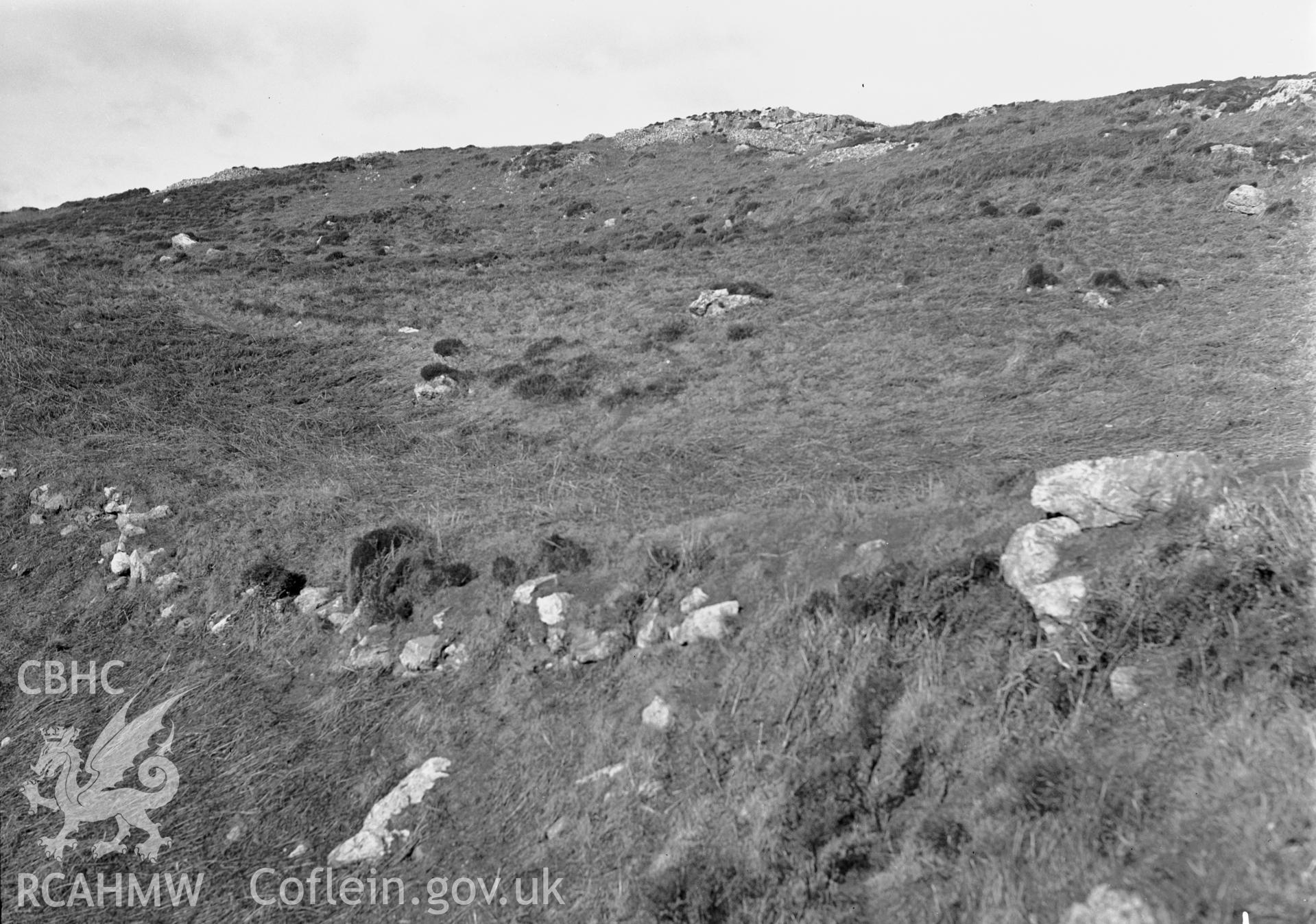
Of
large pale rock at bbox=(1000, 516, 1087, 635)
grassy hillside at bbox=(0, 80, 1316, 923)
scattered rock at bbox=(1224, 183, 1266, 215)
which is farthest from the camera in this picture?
scattered rock at bbox=(1224, 183, 1266, 215)

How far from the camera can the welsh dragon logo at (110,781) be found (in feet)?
27.2

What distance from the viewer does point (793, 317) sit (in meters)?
23.4

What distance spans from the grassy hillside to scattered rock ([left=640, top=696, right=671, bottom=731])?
12 centimetres

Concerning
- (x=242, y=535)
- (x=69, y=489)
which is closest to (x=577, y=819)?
(x=242, y=535)

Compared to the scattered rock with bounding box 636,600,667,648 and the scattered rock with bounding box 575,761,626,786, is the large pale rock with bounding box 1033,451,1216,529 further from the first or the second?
the scattered rock with bounding box 575,761,626,786

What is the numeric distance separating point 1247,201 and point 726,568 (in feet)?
94.4

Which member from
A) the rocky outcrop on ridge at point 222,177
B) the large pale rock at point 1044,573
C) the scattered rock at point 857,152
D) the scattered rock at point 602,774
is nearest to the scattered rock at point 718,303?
the large pale rock at point 1044,573

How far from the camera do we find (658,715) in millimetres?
7988

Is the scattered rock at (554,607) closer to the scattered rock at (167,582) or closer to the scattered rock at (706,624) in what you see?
the scattered rock at (706,624)

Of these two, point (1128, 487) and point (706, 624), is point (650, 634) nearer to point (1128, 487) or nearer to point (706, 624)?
point (706, 624)

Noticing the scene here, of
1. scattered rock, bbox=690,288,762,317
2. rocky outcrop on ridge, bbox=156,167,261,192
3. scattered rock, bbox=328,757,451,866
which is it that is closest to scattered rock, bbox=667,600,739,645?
scattered rock, bbox=328,757,451,866

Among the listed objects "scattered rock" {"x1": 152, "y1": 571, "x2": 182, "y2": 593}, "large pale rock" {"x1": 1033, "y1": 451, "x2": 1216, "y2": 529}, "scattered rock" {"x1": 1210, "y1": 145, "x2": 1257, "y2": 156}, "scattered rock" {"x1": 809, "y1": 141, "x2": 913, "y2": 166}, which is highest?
"scattered rock" {"x1": 809, "y1": 141, "x2": 913, "y2": 166}

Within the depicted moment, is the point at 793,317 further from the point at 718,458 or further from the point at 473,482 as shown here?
the point at 473,482

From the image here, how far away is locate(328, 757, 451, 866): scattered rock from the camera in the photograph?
765 centimetres
